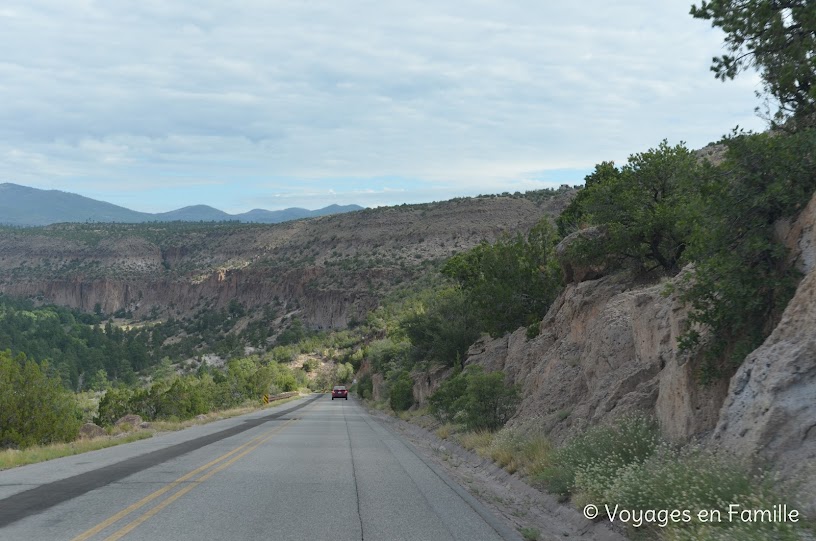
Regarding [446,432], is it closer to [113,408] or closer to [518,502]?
[518,502]

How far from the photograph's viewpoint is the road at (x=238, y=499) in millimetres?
8766

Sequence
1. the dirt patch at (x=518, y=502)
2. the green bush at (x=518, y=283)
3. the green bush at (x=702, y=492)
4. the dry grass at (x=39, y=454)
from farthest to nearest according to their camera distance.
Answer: the green bush at (x=518, y=283)
the dry grass at (x=39, y=454)
the dirt patch at (x=518, y=502)
the green bush at (x=702, y=492)

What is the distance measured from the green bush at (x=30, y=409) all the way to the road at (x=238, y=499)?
1402cm

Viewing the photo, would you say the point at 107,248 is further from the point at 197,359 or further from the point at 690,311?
the point at 690,311

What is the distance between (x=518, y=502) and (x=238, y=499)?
183 inches

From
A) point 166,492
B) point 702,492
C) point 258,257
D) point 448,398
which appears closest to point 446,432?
point 448,398

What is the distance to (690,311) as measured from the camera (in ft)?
40.4

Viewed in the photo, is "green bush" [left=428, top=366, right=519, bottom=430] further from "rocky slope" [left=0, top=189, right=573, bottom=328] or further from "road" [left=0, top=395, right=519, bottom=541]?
"rocky slope" [left=0, top=189, right=573, bottom=328]

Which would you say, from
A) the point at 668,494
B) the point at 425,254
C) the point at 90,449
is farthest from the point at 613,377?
the point at 425,254

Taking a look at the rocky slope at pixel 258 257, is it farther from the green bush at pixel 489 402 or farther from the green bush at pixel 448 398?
the green bush at pixel 489 402

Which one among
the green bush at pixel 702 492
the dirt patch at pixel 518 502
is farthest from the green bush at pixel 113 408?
the green bush at pixel 702 492

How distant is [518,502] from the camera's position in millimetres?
12602

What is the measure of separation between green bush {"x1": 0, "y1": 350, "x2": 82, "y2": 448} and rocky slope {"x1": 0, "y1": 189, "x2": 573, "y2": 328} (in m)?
80.7

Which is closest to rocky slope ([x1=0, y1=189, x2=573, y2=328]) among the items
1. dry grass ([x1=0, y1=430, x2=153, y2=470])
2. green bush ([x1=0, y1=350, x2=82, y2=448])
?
green bush ([x1=0, y1=350, x2=82, y2=448])
